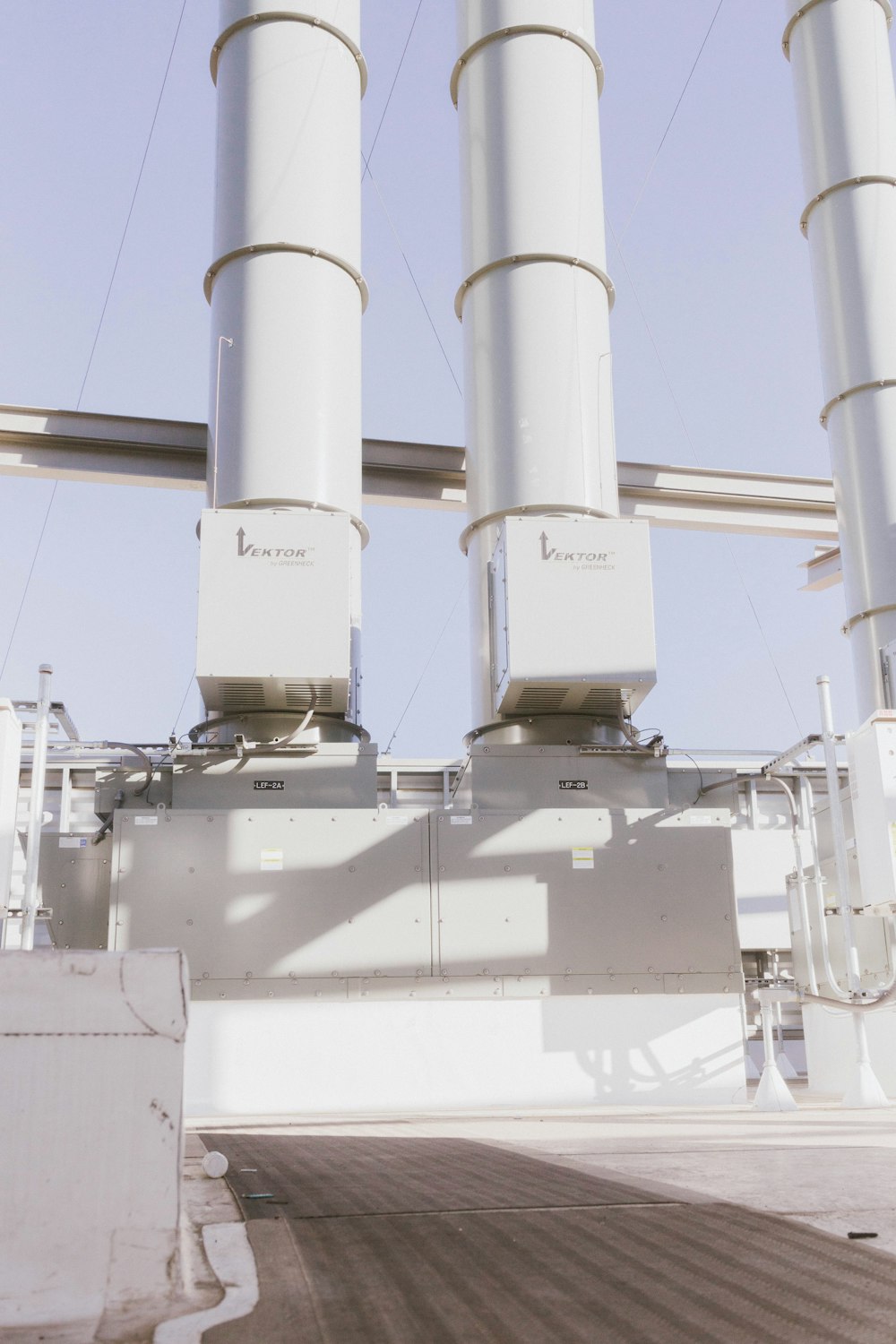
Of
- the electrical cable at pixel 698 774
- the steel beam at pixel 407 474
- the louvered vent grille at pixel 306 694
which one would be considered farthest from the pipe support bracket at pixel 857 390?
the louvered vent grille at pixel 306 694

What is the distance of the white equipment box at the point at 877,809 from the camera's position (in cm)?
547

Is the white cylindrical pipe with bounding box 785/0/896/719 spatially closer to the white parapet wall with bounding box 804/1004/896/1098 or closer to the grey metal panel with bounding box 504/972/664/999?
the white parapet wall with bounding box 804/1004/896/1098

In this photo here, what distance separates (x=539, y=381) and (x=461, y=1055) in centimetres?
381

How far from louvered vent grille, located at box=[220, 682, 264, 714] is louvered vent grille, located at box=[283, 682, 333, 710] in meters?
0.14

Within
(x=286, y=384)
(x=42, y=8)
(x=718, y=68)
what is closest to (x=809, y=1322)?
(x=286, y=384)

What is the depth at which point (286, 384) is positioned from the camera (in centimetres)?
693

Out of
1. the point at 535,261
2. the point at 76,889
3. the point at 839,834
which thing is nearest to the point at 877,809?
the point at 839,834

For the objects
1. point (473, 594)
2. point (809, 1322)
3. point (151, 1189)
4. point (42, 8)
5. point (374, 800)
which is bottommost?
point (809, 1322)

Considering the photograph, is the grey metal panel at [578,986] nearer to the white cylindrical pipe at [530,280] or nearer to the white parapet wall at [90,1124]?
the white cylindrical pipe at [530,280]

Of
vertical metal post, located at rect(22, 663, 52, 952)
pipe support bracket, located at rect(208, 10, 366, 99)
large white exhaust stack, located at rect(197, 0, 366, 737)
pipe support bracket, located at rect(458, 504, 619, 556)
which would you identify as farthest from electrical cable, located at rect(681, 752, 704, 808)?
pipe support bracket, located at rect(208, 10, 366, 99)

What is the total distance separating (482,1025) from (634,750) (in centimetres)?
165

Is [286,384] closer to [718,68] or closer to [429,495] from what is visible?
[429,495]

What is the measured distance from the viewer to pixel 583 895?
19.7ft

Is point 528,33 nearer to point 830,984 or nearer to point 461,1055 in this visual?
point 830,984
